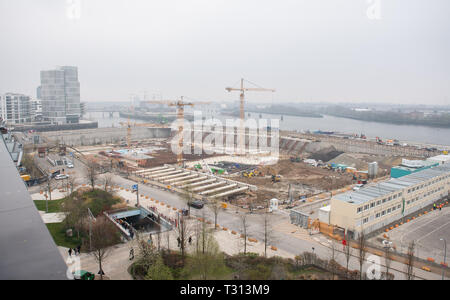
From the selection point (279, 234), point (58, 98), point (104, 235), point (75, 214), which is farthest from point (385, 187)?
point (58, 98)

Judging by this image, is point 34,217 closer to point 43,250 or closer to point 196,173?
point 43,250

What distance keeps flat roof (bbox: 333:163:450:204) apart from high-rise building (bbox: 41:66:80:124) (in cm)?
2094

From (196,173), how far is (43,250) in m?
7.31

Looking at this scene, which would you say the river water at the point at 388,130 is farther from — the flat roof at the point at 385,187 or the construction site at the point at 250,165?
the flat roof at the point at 385,187

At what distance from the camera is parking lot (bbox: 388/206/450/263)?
4273mm

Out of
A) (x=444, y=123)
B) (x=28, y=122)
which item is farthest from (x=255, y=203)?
(x=444, y=123)

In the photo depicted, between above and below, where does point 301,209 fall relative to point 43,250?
below

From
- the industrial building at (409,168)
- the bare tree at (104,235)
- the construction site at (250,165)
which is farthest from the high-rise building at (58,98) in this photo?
the industrial building at (409,168)

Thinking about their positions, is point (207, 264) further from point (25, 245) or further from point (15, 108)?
point (15, 108)

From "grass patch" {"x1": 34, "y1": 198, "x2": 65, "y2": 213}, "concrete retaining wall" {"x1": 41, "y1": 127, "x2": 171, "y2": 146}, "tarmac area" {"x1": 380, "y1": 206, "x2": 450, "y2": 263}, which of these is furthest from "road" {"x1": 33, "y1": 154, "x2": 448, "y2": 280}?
"concrete retaining wall" {"x1": 41, "y1": 127, "x2": 171, "y2": 146}

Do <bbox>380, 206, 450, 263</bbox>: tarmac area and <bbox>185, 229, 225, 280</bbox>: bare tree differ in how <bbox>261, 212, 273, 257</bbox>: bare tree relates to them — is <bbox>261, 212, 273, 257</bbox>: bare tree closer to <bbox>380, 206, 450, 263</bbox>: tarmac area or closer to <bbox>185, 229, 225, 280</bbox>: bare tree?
<bbox>185, 229, 225, 280</bbox>: bare tree

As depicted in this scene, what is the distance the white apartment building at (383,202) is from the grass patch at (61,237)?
3.65 meters

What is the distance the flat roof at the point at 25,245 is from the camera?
128 cm

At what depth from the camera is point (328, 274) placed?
3.37m
